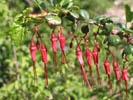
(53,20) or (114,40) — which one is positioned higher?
(53,20)

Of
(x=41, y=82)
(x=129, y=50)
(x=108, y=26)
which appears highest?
(x=108, y=26)

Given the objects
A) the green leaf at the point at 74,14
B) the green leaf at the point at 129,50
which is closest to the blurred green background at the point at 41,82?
the green leaf at the point at 129,50

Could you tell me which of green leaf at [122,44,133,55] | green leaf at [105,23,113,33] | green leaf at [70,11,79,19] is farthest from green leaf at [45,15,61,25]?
green leaf at [122,44,133,55]

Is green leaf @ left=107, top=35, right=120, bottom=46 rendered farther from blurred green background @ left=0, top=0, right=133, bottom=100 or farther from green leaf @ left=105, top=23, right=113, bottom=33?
blurred green background @ left=0, top=0, right=133, bottom=100

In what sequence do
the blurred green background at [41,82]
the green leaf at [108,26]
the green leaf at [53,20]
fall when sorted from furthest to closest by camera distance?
the blurred green background at [41,82] → the green leaf at [108,26] → the green leaf at [53,20]

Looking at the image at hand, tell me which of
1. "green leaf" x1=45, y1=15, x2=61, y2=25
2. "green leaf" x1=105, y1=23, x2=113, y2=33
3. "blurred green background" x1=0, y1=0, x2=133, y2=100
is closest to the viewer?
"green leaf" x1=45, y1=15, x2=61, y2=25

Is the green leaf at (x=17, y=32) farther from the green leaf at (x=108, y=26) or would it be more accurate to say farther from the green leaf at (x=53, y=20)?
the green leaf at (x=108, y=26)

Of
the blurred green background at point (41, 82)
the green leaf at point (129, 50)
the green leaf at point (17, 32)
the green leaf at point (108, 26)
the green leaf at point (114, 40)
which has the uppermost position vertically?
the green leaf at point (17, 32)

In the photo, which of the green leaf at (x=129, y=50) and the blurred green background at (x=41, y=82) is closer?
the green leaf at (x=129, y=50)

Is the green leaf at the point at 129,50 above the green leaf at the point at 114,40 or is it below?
→ below

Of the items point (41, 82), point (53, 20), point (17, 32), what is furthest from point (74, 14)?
point (41, 82)

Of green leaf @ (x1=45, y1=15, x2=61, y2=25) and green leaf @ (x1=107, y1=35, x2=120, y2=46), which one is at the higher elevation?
green leaf @ (x1=45, y1=15, x2=61, y2=25)

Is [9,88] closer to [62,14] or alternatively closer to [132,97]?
[132,97]

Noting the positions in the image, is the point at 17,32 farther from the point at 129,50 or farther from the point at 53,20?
the point at 129,50
